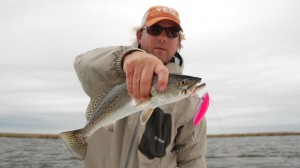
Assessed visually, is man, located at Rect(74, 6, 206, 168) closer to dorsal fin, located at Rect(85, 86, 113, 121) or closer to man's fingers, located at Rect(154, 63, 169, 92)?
dorsal fin, located at Rect(85, 86, 113, 121)

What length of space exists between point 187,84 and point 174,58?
283 cm

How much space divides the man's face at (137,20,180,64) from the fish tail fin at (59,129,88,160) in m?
2.17

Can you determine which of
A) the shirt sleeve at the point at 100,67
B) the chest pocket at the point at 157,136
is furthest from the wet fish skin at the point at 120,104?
the chest pocket at the point at 157,136

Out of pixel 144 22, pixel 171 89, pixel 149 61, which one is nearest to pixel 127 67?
pixel 149 61

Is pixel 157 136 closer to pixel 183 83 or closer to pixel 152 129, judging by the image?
pixel 152 129

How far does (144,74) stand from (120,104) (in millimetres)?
618

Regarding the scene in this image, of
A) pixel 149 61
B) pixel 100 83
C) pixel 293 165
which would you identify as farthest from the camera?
pixel 293 165

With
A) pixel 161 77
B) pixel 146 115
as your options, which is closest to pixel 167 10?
pixel 146 115

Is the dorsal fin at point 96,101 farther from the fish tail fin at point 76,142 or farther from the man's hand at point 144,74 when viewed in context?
the man's hand at point 144,74

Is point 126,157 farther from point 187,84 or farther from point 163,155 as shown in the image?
point 187,84

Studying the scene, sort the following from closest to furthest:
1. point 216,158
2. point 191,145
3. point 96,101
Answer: point 96,101 → point 191,145 → point 216,158

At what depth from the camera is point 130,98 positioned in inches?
114

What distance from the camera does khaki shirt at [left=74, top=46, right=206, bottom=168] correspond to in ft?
11.5

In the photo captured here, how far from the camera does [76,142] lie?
321cm
